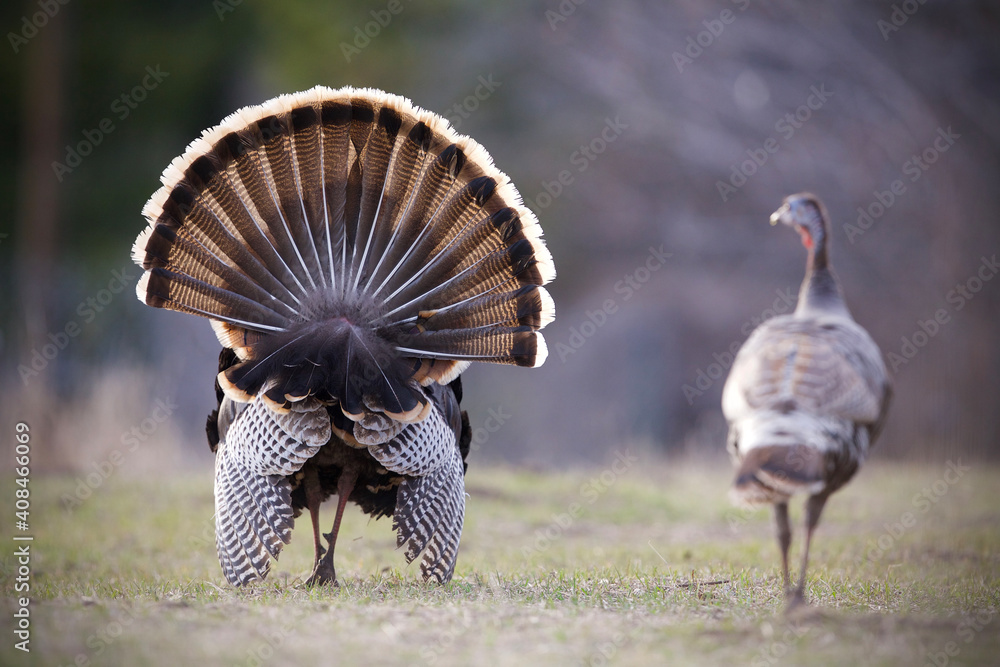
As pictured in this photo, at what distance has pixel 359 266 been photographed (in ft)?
16.8

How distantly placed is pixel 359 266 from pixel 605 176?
12.4 m

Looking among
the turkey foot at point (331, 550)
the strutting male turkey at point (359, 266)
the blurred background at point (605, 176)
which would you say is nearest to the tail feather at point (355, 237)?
the strutting male turkey at point (359, 266)

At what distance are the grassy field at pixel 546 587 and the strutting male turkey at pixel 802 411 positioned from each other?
0.57m

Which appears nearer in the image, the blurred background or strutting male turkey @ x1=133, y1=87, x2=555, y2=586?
strutting male turkey @ x1=133, y1=87, x2=555, y2=586

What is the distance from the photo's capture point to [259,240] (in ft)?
16.6

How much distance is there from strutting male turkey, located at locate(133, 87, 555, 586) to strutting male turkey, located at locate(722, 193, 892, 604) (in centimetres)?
128

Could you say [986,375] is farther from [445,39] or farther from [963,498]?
[445,39]

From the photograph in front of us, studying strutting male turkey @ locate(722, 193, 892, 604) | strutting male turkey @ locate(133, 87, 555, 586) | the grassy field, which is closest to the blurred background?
the grassy field

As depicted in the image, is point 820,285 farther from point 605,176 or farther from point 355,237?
point 605,176

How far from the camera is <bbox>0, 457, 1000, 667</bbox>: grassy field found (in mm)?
3580

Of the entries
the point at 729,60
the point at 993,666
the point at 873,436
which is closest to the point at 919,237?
the point at 729,60

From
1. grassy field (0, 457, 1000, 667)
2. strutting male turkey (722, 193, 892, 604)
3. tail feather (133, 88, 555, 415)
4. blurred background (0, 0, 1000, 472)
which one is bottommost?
grassy field (0, 457, 1000, 667)

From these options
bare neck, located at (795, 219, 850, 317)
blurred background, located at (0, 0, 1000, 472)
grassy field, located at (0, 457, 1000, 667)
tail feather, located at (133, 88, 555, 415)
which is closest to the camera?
grassy field, located at (0, 457, 1000, 667)

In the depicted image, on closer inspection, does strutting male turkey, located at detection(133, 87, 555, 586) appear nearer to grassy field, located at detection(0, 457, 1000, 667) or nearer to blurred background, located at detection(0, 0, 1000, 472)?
grassy field, located at detection(0, 457, 1000, 667)
